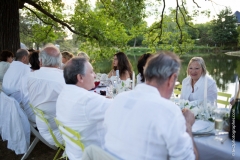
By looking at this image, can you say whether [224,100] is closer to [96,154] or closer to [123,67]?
[123,67]

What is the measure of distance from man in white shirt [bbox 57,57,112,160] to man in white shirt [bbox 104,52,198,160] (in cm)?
39

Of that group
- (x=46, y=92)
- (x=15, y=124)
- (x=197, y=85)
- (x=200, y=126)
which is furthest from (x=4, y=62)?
(x=200, y=126)

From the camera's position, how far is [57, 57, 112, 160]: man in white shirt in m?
1.92

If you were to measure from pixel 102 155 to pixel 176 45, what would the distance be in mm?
7751

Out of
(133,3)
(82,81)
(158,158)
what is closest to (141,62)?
(82,81)

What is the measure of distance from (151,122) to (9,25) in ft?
19.3

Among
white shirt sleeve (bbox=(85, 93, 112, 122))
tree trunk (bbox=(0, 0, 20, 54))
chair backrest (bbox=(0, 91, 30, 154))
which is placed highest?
tree trunk (bbox=(0, 0, 20, 54))

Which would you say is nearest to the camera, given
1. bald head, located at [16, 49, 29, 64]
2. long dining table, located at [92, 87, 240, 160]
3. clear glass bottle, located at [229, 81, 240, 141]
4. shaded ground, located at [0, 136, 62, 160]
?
long dining table, located at [92, 87, 240, 160]

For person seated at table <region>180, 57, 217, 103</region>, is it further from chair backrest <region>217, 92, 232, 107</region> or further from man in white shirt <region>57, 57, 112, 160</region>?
man in white shirt <region>57, 57, 112, 160</region>

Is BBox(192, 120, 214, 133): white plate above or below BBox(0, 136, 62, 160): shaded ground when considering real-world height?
above

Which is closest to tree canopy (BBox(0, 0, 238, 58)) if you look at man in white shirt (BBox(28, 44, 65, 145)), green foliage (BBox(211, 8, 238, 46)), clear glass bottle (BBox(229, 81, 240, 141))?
man in white shirt (BBox(28, 44, 65, 145))

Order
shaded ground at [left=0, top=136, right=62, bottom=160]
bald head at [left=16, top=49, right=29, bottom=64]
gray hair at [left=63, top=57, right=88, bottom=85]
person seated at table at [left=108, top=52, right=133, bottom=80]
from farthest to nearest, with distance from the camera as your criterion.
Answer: person seated at table at [left=108, top=52, right=133, bottom=80] → bald head at [left=16, top=49, right=29, bottom=64] → shaded ground at [left=0, top=136, right=62, bottom=160] → gray hair at [left=63, top=57, right=88, bottom=85]

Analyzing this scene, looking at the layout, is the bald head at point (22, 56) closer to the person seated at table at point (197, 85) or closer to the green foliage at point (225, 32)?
the person seated at table at point (197, 85)

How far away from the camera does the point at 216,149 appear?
1755 millimetres
